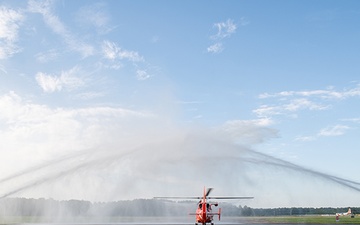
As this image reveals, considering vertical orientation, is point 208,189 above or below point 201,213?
above

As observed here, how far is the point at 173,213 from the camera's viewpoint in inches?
6196

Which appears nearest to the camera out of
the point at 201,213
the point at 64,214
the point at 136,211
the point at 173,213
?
the point at 201,213

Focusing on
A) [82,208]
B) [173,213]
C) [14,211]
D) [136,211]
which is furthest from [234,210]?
[14,211]

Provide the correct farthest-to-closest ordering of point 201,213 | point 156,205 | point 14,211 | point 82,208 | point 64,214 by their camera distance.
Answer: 1. point 156,205
2. point 82,208
3. point 64,214
4. point 14,211
5. point 201,213

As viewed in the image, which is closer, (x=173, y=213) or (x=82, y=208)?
(x=82, y=208)

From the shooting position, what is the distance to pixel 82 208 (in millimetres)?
134500

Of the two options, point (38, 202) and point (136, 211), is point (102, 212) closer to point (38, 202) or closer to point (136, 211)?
point (38, 202)

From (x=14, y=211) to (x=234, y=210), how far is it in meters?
95.9

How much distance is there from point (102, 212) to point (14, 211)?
50249 mm

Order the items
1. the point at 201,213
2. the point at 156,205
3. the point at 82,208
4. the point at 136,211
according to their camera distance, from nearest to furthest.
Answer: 1. the point at 201,213
2. the point at 82,208
3. the point at 156,205
4. the point at 136,211

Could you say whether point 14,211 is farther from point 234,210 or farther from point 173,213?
point 234,210

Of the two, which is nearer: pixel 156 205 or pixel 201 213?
pixel 201 213

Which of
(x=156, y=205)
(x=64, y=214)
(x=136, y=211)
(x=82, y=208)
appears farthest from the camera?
(x=136, y=211)

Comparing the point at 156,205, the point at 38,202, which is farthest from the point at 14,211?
the point at 156,205
